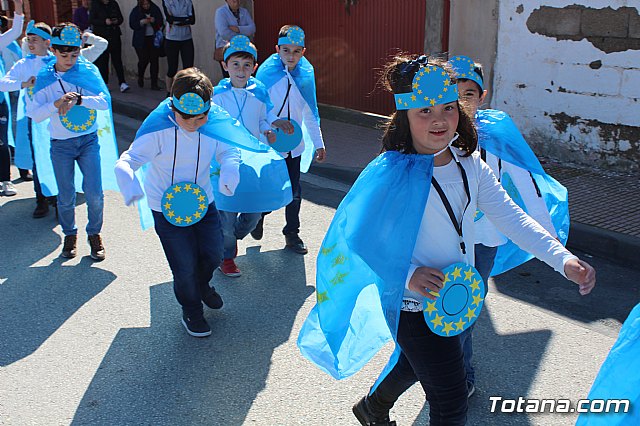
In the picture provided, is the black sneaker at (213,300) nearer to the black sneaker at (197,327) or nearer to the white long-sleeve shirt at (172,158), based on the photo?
the black sneaker at (197,327)

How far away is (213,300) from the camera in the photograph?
214 inches

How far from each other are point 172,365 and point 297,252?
2128 millimetres

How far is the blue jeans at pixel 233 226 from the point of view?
6148mm

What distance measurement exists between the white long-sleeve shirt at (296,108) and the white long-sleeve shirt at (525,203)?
2363 mm

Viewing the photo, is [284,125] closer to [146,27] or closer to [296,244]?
[296,244]

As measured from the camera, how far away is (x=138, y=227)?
7520mm

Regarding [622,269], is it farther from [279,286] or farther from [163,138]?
[163,138]

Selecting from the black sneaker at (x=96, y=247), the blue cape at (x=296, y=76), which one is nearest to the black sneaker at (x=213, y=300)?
the black sneaker at (x=96, y=247)

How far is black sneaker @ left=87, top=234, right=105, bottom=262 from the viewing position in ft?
21.7

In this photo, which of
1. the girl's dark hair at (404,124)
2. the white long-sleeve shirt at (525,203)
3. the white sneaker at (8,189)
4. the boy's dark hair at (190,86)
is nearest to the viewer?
the girl's dark hair at (404,124)

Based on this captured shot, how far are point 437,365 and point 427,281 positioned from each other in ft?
1.17

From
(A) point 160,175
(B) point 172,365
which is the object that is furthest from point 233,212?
(B) point 172,365

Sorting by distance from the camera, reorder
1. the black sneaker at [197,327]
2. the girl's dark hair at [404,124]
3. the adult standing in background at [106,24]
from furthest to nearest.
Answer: the adult standing in background at [106,24] → the black sneaker at [197,327] → the girl's dark hair at [404,124]

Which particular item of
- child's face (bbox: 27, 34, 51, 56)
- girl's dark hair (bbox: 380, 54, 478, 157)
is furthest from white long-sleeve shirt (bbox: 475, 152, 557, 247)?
child's face (bbox: 27, 34, 51, 56)
